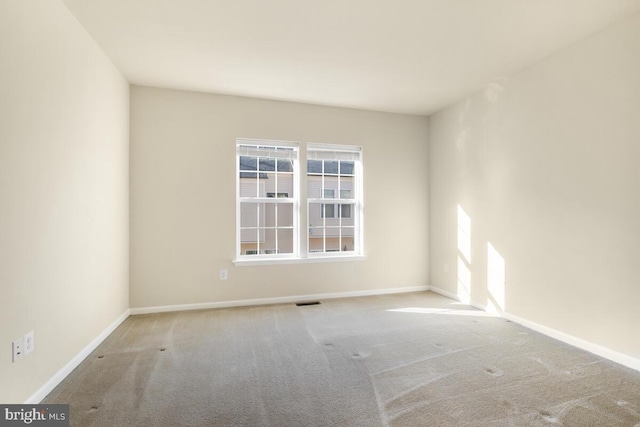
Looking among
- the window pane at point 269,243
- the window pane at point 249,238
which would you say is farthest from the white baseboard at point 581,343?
the window pane at point 249,238

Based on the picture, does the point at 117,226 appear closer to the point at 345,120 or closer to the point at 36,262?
the point at 36,262

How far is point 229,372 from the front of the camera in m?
2.27

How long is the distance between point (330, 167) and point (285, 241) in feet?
4.07

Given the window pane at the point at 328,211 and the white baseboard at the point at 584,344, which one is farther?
the window pane at the point at 328,211

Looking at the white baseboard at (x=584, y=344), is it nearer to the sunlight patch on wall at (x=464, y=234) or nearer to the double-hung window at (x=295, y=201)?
the sunlight patch on wall at (x=464, y=234)

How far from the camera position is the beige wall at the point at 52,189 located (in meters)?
1.70

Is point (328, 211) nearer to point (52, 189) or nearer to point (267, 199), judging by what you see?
point (267, 199)

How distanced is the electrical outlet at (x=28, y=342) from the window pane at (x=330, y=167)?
3413mm

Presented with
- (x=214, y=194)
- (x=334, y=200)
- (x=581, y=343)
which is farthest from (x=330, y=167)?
(x=581, y=343)

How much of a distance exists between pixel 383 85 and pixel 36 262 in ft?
11.5

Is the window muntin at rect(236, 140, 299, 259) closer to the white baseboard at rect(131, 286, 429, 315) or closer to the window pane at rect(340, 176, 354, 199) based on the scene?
the white baseboard at rect(131, 286, 429, 315)

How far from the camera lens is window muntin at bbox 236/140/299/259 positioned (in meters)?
4.06

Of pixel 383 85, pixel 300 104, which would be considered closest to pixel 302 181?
pixel 300 104

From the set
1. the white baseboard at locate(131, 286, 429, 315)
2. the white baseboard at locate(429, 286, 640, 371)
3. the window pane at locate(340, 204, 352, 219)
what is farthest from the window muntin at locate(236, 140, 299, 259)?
the white baseboard at locate(429, 286, 640, 371)
